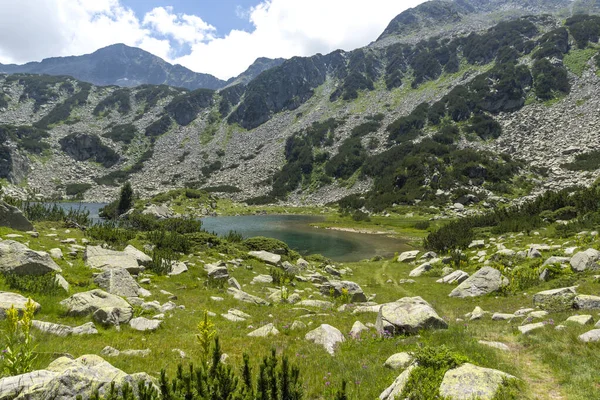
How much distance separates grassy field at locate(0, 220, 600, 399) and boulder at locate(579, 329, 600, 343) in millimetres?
208

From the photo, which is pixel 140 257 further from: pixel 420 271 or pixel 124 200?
pixel 124 200

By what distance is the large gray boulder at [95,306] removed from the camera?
10.1 meters

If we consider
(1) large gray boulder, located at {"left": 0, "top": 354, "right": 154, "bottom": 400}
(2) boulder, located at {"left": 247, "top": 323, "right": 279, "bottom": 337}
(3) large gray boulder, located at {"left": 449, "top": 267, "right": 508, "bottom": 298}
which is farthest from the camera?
(3) large gray boulder, located at {"left": 449, "top": 267, "right": 508, "bottom": 298}

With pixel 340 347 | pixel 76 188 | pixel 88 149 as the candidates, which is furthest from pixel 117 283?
pixel 88 149

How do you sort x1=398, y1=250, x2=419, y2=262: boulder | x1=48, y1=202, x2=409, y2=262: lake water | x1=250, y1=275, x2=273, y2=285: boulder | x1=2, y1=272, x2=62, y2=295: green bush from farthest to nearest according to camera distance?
x1=48, y1=202, x2=409, y2=262: lake water, x1=398, y1=250, x2=419, y2=262: boulder, x1=250, y1=275, x2=273, y2=285: boulder, x1=2, y1=272, x2=62, y2=295: green bush

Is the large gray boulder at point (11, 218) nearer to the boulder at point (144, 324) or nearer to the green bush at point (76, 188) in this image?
the boulder at point (144, 324)

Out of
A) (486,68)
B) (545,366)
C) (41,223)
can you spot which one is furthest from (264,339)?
(486,68)

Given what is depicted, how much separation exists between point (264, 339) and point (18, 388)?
658 centimetres

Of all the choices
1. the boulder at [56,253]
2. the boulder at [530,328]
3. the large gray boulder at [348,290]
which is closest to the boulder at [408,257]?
the large gray boulder at [348,290]

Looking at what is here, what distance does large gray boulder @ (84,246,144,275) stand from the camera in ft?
52.6

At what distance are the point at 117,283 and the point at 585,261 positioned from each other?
2329cm

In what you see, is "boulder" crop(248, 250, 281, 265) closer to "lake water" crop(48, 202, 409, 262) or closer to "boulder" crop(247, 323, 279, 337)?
"lake water" crop(48, 202, 409, 262)

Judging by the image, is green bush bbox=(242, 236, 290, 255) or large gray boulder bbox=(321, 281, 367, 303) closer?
large gray boulder bbox=(321, 281, 367, 303)

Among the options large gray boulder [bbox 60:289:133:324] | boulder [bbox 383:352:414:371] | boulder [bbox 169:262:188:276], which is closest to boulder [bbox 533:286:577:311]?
boulder [bbox 383:352:414:371]
